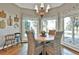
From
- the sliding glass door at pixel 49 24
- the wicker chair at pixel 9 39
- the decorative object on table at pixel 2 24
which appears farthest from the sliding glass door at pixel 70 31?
the decorative object on table at pixel 2 24

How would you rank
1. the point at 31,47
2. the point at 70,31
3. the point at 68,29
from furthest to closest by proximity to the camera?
1. the point at 31,47
2. the point at 68,29
3. the point at 70,31

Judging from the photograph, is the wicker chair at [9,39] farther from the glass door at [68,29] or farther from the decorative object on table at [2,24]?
the glass door at [68,29]

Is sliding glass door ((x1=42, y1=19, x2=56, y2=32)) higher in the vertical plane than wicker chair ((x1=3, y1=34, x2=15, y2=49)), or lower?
higher

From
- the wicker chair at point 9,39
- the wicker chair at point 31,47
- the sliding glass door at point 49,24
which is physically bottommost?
the wicker chair at point 31,47

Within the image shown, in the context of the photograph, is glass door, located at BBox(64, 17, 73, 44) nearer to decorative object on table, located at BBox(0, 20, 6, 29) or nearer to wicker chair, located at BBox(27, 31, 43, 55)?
wicker chair, located at BBox(27, 31, 43, 55)

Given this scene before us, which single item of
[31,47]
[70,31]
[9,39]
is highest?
[70,31]

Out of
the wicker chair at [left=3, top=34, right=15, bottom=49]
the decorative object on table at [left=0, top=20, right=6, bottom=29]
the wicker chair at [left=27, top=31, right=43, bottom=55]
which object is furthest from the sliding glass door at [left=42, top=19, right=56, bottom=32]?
the decorative object on table at [left=0, top=20, right=6, bottom=29]

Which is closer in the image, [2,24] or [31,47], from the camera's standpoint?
[2,24]

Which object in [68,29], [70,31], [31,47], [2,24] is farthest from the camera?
[31,47]

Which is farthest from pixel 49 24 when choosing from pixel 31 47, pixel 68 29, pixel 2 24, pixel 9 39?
pixel 2 24

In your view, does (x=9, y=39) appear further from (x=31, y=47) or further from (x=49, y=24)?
(x=31, y=47)

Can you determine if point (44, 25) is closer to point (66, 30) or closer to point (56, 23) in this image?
point (56, 23)

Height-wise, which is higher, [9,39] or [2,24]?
[2,24]

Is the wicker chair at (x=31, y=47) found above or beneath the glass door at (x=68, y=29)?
beneath
